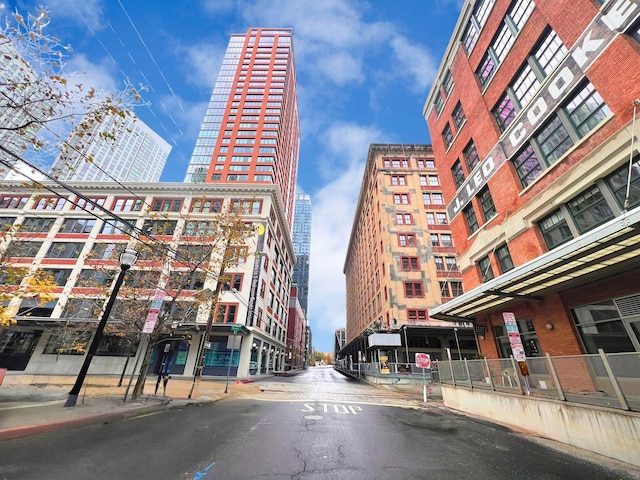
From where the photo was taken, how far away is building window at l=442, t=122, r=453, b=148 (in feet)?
68.3

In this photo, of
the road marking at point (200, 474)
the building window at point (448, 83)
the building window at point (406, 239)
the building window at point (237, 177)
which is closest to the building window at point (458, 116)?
the building window at point (448, 83)

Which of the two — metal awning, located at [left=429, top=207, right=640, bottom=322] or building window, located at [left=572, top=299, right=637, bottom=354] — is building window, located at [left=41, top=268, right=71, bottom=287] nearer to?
metal awning, located at [left=429, top=207, right=640, bottom=322]

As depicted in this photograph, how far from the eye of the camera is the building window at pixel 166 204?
1502 inches

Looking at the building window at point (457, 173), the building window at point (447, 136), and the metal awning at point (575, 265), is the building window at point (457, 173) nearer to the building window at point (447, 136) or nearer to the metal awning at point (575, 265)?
the building window at point (447, 136)

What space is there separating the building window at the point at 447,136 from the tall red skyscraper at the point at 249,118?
45922 mm

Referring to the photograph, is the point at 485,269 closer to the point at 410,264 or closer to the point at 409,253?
the point at 410,264

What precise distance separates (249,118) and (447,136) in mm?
62446

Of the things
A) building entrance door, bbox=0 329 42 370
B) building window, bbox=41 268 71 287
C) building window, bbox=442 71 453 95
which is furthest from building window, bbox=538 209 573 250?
building entrance door, bbox=0 329 42 370

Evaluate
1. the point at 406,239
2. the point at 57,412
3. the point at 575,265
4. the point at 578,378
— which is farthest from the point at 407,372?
the point at 57,412

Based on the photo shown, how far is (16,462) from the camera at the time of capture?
182 inches

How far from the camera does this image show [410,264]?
35781 mm

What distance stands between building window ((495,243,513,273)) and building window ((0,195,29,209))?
55663mm

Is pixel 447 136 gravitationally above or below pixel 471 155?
above

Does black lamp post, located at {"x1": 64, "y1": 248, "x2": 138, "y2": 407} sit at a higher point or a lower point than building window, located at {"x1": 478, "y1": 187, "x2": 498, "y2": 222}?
lower
